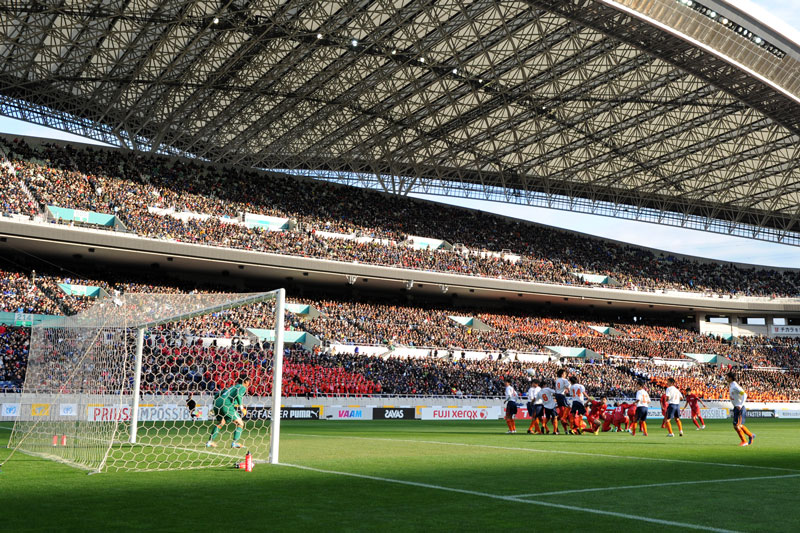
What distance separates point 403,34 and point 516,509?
37.6 m

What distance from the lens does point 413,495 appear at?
9.02 meters

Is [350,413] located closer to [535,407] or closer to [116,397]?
[535,407]

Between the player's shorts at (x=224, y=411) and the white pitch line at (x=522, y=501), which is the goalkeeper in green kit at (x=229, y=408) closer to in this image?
the player's shorts at (x=224, y=411)

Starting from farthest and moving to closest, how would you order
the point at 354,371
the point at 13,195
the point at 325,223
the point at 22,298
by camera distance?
the point at 325,223
the point at 13,195
the point at 354,371
the point at 22,298

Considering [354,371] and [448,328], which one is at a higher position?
[448,328]

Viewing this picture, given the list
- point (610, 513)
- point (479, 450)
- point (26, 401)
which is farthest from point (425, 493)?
point (26, 401)

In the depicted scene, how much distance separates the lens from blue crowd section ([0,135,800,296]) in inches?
1839

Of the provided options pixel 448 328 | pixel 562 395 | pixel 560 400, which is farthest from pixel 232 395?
pixel 448 328

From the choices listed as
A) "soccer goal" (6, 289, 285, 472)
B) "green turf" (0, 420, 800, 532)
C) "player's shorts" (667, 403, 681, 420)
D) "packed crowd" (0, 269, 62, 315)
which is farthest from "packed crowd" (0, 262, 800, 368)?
"green turf" (0, 420, 800, 532)

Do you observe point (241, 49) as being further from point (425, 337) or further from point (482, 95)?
point (425, 337)

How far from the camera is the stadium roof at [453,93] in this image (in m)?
38.0

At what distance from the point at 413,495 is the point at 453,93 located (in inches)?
1701

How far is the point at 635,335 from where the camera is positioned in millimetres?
63156

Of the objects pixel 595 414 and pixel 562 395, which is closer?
pixel 562 395
